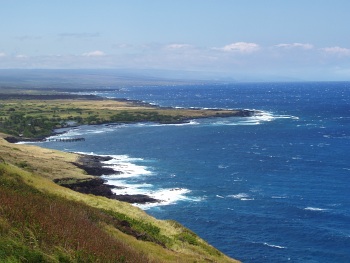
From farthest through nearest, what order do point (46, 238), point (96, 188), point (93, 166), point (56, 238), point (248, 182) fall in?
point (93, 166) < point (248, 182) < point (96, 188) < point (56, 238) < point (46, 238)

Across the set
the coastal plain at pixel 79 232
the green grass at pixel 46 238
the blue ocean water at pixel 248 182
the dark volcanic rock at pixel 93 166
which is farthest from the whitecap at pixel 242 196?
the green grass at pixel 46 238

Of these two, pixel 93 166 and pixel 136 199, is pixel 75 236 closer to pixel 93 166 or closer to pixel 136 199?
pixel 136 199

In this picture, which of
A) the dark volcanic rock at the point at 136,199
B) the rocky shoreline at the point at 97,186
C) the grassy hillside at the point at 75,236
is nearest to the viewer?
the grassy hillside at the point at 75,236

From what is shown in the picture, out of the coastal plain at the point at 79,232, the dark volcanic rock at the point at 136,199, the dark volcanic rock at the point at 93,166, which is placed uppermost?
the coastal plain at the point at 79,232

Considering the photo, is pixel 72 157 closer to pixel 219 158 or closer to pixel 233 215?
pixel 219 158

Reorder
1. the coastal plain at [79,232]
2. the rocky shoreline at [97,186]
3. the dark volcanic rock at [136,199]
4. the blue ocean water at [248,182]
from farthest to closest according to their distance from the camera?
the rocky shoreline at [97,186], the dark volcanic rock at [136,199], the blue ocean water at [248,182], the coastal plain at [79,232]

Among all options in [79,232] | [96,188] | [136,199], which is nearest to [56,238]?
[79,232]

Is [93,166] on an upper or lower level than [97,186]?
upper

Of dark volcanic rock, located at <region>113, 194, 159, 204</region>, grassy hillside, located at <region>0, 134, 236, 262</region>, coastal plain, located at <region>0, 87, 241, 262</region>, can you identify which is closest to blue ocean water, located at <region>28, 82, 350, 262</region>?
dark volcanic rock, located at <region>113, 194, 159, 204</region>

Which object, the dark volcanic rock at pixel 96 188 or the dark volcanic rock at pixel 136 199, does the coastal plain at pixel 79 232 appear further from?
the dark volcanic rock at pixel 96 188

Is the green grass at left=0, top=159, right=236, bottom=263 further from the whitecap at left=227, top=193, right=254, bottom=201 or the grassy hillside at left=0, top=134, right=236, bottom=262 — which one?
the whitecap at left=227, top=193, right=254, bottom=201
